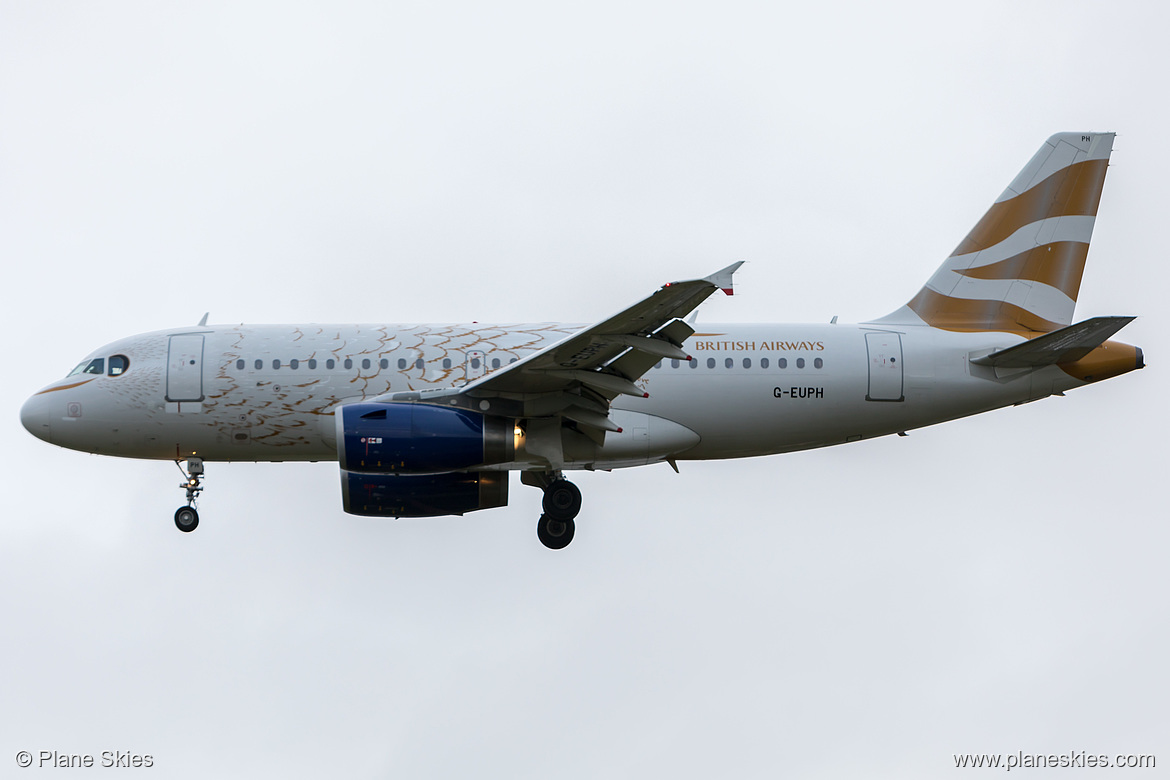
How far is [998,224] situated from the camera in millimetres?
23609

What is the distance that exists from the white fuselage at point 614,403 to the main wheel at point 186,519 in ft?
3.28

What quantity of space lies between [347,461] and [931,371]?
10058mm

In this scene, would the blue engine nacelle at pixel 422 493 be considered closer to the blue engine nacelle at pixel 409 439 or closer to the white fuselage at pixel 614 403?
the blue engine nacelle at pixel 409 439

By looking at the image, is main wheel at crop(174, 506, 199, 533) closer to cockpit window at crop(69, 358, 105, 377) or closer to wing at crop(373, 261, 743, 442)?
cockpit window at crop(69, 358, 105, 377)

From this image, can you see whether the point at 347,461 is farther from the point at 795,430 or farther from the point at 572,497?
the point at 795,430

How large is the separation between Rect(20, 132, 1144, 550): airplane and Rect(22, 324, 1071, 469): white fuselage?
0.03m

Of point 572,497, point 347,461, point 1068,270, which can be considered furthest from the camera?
point 1068,270

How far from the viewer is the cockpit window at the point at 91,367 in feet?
74.7

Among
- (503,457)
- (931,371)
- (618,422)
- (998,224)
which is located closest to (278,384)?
(503,457)

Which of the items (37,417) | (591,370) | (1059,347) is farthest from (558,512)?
(37,417)

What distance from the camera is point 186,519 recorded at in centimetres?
2286

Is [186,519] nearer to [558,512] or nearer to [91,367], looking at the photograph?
[91,367]

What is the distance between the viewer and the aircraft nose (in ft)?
74.2

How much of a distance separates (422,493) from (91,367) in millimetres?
6764
